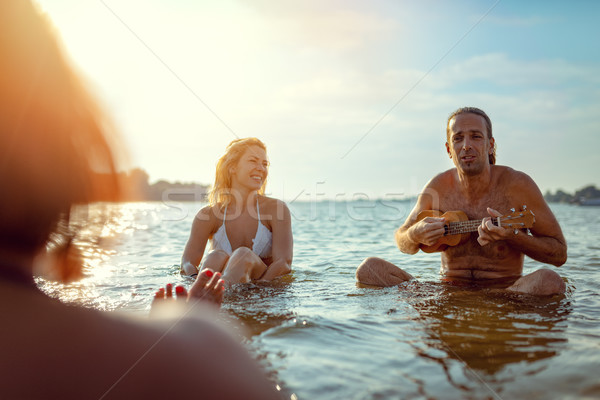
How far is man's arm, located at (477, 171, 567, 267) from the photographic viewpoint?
4258 millimetres

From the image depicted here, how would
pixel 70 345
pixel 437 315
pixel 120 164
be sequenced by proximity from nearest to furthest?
pixel 70 345
pixel 120 164
pixel 437 315

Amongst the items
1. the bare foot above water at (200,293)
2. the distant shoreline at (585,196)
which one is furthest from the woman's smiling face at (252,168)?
the distant shoreline at (585,196)

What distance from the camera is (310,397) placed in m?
2.12

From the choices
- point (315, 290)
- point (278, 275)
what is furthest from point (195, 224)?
point (315, 290)

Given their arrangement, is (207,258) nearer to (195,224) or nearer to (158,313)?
(195,224)

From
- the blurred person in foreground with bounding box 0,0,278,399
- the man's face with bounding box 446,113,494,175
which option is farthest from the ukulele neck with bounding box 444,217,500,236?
the blurred person in foreground with bounding box 0,0,278,399

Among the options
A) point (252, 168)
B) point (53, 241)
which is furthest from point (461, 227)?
point (53, 241)

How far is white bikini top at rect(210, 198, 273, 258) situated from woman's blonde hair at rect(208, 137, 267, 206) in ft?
1.28

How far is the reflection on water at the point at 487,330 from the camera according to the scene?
2459 millimetres

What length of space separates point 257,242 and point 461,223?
8.41 ft

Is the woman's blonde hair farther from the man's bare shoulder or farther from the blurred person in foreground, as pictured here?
the blurred person in foreground

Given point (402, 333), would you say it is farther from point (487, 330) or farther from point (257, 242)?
point (257, 242)

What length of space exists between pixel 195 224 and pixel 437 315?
3.45m

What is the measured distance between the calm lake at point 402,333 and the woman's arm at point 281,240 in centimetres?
22
